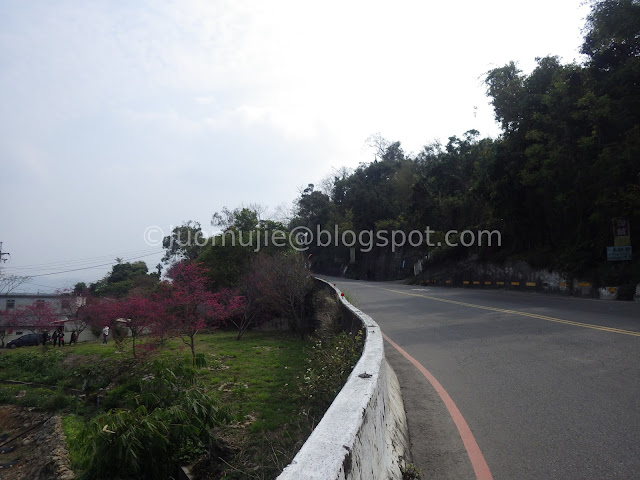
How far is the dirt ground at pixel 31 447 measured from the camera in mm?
10578

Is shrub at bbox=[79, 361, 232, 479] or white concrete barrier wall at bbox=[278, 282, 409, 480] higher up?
white concrete barrier wall at bbox=[278, 282, 409, 480]

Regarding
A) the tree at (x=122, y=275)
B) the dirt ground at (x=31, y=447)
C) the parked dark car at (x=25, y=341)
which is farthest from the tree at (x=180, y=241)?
the dirt ground at (x=31, y=447)

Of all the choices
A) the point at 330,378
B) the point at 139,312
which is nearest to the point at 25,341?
the point at 139,312

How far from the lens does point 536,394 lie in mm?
5852

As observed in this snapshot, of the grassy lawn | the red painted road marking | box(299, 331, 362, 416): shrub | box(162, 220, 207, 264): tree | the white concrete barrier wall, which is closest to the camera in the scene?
the white concrete barrier wall

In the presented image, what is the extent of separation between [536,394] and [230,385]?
846 cm

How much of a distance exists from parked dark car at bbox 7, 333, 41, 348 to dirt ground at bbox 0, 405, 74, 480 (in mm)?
19426

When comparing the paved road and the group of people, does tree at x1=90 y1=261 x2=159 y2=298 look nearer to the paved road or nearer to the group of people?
the group of people

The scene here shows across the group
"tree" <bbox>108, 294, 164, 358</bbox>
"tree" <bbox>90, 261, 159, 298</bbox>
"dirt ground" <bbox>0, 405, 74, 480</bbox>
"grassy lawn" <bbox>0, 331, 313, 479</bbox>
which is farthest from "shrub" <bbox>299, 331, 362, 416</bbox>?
"tree" <bbox>90, 261, 159, 298</bbox>

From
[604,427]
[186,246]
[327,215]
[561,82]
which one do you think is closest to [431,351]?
[604,427]

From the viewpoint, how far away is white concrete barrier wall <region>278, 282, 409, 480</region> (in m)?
2.21

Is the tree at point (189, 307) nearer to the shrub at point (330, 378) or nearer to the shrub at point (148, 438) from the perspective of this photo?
the shrub at point (148, 438)

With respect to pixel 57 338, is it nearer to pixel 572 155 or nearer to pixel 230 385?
pixel 230 385

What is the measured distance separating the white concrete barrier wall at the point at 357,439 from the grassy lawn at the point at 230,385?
1133mm
